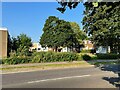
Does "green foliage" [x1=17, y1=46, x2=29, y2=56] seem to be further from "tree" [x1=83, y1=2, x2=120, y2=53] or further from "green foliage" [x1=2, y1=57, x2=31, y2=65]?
"tree" [x1=83, y1=2, x2=120, y2=53]

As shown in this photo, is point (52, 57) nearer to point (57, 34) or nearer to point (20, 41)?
point (20, 41)

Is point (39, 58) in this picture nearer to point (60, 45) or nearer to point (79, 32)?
point (60, 45)

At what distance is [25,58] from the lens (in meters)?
36.6

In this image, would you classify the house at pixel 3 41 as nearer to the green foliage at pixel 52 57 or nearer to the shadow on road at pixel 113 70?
the green foliage at pixel 52 57

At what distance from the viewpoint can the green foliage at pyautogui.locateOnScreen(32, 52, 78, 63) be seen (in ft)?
125

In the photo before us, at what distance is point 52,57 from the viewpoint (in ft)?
130

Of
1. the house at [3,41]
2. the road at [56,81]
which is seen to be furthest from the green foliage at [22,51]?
the road at [56,81]

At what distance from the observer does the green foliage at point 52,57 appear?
125 feet

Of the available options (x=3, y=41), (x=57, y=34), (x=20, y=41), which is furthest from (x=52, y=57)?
(x=57, y=34)

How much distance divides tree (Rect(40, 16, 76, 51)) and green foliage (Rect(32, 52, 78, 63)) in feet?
121

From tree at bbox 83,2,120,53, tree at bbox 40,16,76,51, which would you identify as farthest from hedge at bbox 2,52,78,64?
tree at bbox 40,16,76,51

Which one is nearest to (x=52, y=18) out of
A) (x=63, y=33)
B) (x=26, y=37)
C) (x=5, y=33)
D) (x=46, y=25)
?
(x=46, y=25)

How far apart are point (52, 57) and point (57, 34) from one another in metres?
40.9

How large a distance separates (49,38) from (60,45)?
13.7 feet
